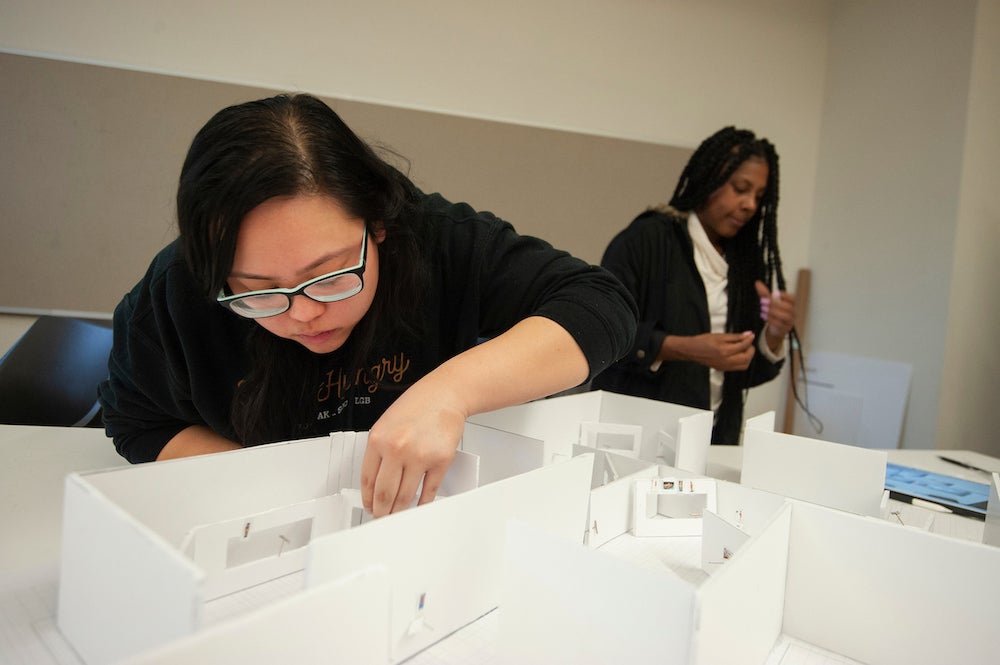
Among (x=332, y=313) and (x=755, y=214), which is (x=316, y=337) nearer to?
(x=332, y=313)

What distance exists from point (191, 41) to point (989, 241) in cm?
325

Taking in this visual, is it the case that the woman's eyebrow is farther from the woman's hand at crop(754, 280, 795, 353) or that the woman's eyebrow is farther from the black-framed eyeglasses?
the woman's hand at crop(754, 280, 795, 353)

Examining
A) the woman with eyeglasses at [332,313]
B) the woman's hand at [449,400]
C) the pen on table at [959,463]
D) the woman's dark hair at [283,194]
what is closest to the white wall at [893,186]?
the pen on table at [959,463]

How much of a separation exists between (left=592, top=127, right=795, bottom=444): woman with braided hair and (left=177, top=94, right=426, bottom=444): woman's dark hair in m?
0.87

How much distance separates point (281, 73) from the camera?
239cm

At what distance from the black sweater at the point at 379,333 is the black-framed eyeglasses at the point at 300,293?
172mm

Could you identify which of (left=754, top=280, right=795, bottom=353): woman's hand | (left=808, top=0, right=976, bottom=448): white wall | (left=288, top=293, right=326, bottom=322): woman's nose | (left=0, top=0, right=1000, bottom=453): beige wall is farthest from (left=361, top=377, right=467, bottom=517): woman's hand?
(left=808, top=0, right=976, bottom=448): white wall

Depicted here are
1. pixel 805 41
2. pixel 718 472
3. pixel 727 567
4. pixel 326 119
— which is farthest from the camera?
pixel 805 41

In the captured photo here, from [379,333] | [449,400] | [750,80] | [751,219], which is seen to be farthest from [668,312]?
[750,80]

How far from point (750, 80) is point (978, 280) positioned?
4.62ft

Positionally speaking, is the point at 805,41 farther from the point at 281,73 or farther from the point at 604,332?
the point at 604,332

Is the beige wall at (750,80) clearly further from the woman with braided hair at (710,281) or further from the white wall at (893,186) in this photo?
the woman with braided hair at (710,281)

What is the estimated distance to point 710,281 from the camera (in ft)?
5.94

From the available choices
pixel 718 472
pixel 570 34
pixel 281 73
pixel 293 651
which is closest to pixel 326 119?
pixel 293 651
